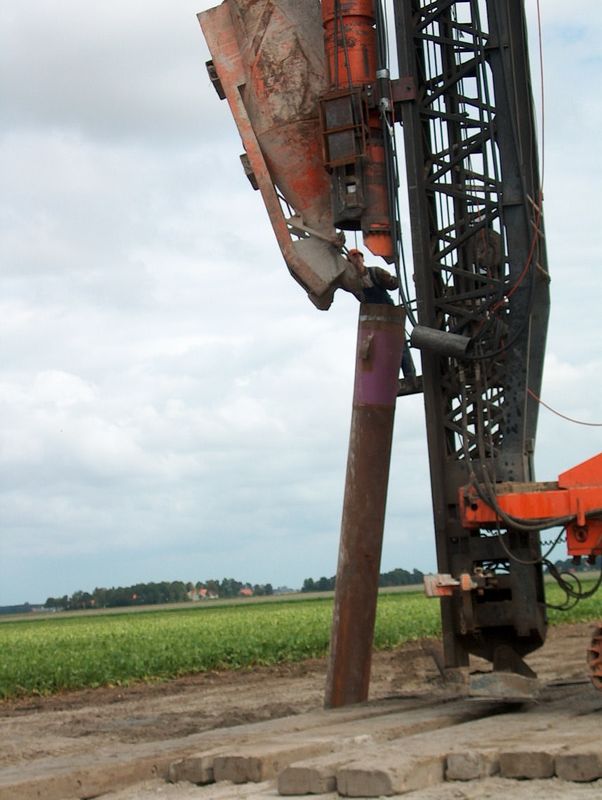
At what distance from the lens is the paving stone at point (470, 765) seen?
7684mm

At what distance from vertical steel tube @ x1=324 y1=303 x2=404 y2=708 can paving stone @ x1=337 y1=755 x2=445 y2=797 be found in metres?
4.76

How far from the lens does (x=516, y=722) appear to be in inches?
377

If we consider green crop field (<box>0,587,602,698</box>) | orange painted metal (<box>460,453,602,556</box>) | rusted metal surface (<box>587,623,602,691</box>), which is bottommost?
rusted metal surface (<box>587,623,602,691</box>)

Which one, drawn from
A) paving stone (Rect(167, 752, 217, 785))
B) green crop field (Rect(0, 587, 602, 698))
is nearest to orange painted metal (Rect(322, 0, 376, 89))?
paving stone (Rect(167, 752, 217, 785))

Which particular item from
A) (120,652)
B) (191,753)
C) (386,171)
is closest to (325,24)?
(386,171)

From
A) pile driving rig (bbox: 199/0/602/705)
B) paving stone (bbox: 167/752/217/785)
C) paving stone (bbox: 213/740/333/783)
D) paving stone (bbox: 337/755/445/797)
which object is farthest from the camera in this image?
pile driving rig (bbox: 199/0/602/705)

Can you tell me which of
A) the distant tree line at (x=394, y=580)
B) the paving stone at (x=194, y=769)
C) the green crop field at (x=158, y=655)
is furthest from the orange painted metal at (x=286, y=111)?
the distant tree line at (x=394, y=580)

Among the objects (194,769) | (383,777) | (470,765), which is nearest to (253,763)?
(194,769)

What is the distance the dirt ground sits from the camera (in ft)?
25.8

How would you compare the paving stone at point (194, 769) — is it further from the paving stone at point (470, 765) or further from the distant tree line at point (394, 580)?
the distant tree line at point (394, 580)

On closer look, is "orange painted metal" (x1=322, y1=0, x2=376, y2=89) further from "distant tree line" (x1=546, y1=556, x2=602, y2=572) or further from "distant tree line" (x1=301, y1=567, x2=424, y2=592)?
"distant tree line" (x1=301, y1=567, x2=424, y2=592)

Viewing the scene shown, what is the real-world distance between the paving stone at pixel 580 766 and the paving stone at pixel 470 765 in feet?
1.37

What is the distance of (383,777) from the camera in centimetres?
726

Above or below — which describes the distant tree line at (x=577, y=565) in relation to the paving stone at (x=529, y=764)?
above
